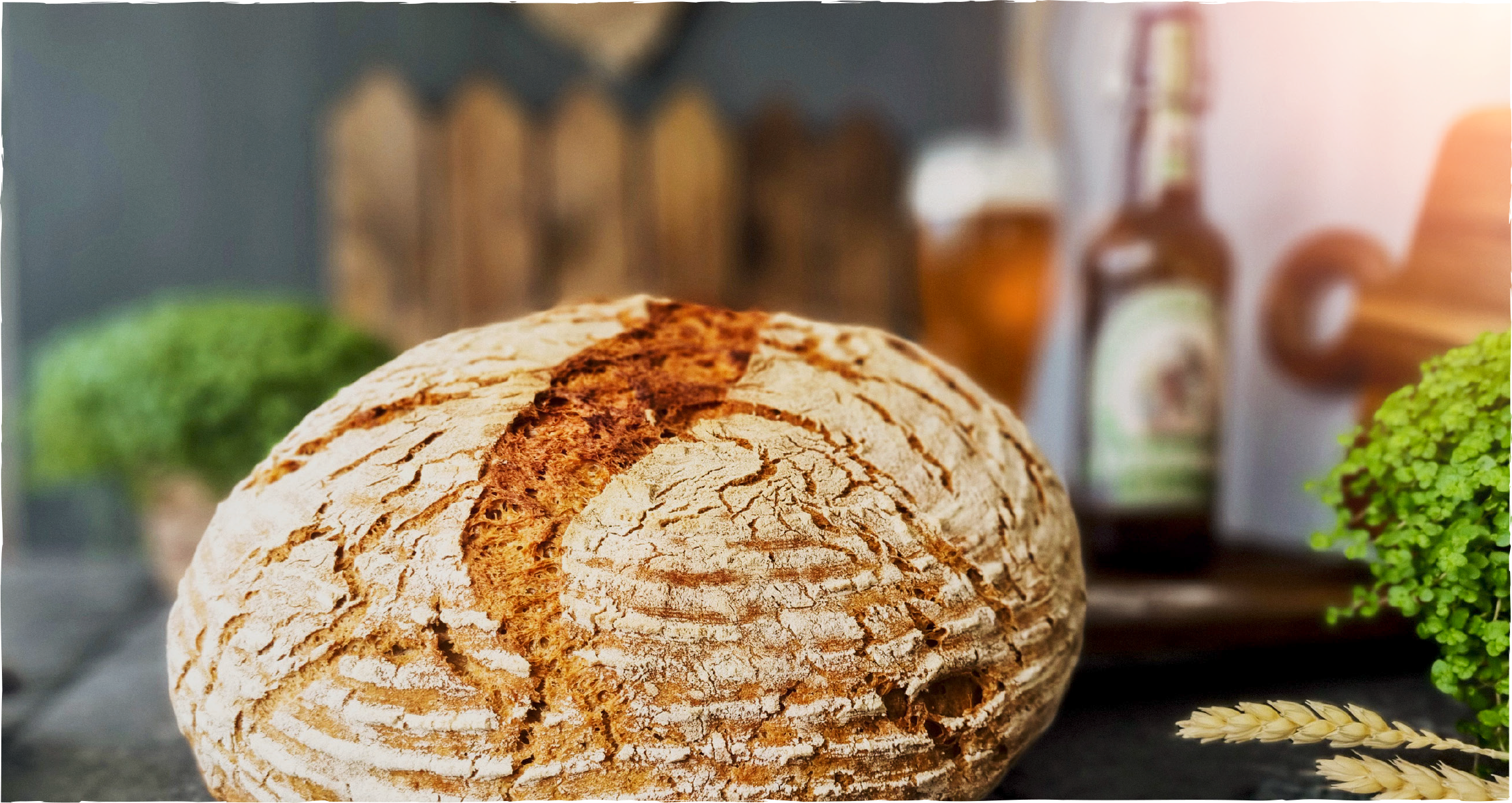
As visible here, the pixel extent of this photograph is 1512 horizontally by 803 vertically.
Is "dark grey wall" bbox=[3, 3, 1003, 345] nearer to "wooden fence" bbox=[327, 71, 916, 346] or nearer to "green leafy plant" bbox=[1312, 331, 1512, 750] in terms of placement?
"wooden fence" bbox=[327, 71, 916, 346]

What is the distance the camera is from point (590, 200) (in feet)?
8.06

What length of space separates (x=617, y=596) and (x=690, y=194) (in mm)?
2067

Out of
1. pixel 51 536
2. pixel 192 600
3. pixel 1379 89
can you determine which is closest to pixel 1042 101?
A: pixel 1379 89

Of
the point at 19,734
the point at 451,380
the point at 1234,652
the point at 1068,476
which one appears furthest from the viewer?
the point at 1068,476

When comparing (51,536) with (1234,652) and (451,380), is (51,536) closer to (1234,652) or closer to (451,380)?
(451,380)

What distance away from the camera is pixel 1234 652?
92 centimetres

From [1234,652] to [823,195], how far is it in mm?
1817

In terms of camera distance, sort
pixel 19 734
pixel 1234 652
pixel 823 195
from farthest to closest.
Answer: pixel 823 195 < pixel 1234 652 < pixel 19 734

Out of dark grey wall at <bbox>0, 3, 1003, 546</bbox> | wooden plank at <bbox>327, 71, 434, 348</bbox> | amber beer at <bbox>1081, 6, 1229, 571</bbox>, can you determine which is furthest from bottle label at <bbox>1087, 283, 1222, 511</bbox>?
wooden plank at <bbox>327, 71, 434, 348</bbox>

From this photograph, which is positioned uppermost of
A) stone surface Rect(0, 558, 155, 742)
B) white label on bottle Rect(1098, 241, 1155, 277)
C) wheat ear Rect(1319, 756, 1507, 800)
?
white label on bottle Rect(1098, 241, 1155, 277)

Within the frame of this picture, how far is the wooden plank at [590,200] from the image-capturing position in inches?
95.3

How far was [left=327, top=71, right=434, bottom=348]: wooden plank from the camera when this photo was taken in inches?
92.4

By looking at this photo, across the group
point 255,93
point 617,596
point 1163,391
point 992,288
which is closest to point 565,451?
point 617,596

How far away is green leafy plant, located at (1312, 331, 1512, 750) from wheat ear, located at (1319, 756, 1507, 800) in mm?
75
